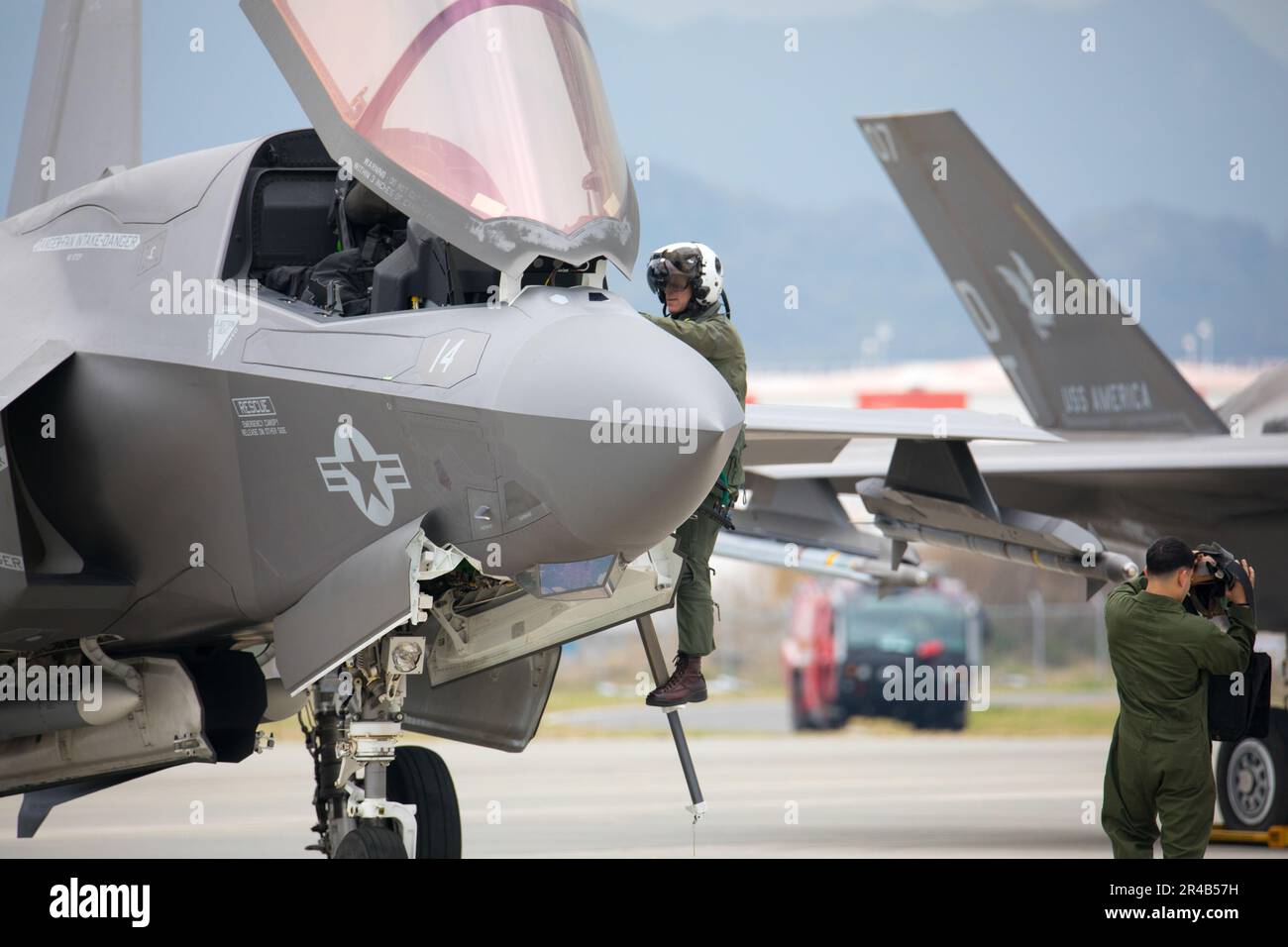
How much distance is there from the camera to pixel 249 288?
6621 mm

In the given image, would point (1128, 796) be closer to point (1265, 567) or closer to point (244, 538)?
point (244, 538)

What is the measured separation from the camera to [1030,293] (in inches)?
528

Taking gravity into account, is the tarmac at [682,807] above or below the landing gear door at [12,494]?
below

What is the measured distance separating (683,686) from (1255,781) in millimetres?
6456

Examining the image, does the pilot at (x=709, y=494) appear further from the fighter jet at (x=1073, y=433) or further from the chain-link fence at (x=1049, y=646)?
the chain-link fence at (x=1049, y=646)

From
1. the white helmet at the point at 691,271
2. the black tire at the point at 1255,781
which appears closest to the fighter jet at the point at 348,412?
the white helmet at the point at 691,271

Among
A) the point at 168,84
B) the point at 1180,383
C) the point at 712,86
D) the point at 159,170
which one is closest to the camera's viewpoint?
the point at 159,170

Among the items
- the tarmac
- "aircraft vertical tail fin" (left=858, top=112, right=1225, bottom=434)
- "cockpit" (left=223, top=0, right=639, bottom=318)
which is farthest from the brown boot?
"aircraft vertical tail fin" (left=858, top=112, right=1225, bottom=434)

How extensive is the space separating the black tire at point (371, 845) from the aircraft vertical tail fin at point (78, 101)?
553 centimetres

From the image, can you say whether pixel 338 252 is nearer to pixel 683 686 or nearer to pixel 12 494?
pixel 12 494

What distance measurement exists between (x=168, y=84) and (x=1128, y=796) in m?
7.80

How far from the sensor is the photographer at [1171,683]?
22.4 feet

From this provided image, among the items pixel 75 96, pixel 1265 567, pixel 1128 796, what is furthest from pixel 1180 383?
pixel 75 96

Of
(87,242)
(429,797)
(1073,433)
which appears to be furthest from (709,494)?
(1073,433)
